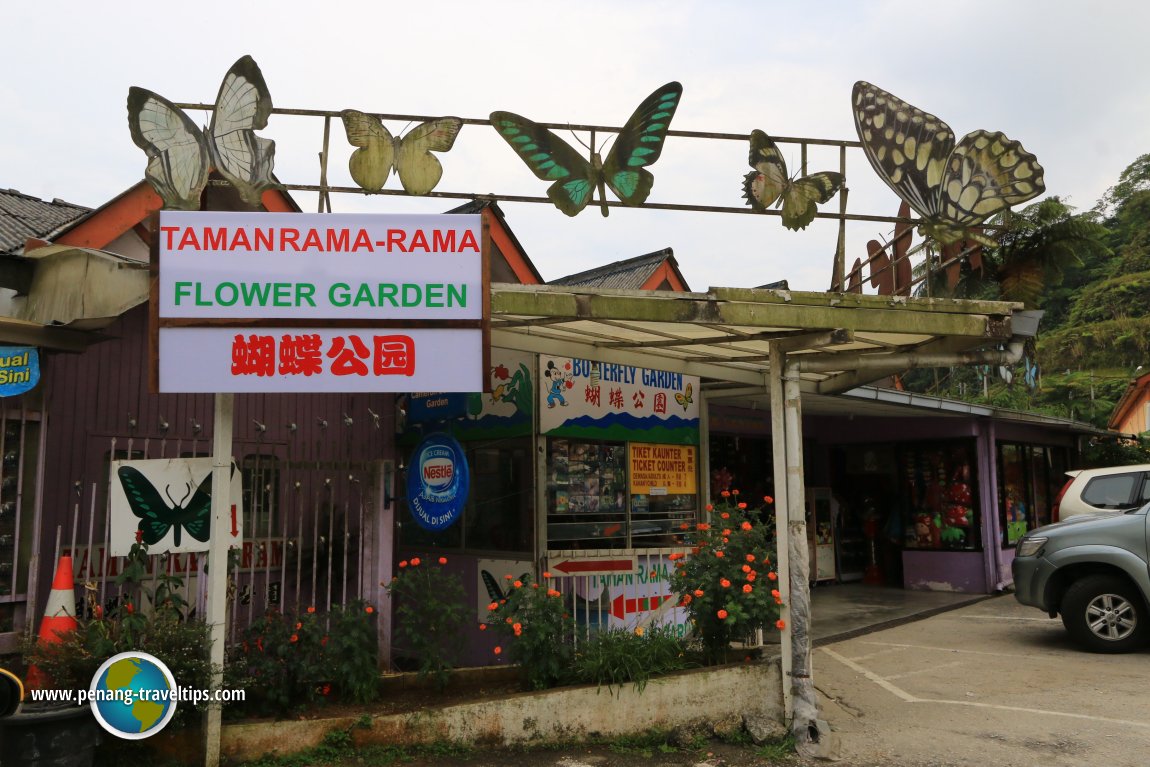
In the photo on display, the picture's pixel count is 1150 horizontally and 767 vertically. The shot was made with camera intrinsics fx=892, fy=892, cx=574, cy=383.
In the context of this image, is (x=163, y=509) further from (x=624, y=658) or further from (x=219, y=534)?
(x=624, y=658)

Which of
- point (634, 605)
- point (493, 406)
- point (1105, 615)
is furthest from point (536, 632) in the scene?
point (1105, 615)

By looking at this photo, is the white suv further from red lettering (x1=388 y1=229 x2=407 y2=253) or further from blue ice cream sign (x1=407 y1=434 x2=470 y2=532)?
red lettering (x1=388 y1=229 x2=407 y2=253)

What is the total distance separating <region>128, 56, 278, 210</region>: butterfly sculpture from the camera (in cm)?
534

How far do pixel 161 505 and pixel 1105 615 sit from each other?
334 inches

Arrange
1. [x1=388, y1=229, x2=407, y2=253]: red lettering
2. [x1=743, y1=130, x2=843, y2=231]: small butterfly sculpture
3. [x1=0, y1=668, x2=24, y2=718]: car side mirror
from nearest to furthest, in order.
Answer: [x1=0, y1=668, x2=24, y2=718]: car side mirror, [x1=388, y1=229, x2=407, y2=253]: red lettering, [x1=743, y1=130, x2=843, y2=231]: small butterfly sculpture

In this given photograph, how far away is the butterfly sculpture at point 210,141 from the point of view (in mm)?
5340

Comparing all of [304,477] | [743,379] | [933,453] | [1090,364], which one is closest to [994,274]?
[933,453]

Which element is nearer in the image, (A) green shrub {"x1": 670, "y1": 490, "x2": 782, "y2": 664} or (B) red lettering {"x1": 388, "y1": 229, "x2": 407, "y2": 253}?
Answer: (B) red lettering {"x1": 388, "y1": 229, "x2": 407, "y2": 253}

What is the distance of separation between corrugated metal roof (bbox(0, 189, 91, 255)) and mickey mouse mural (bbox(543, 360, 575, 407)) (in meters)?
4.13

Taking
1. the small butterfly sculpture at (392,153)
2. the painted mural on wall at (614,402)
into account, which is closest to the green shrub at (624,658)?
the painted mural on wall at (614,402)

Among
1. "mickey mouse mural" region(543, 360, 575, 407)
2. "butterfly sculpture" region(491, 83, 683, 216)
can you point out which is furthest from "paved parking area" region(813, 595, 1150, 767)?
"butterfly sculpture" region(491, 83, 683, 216)

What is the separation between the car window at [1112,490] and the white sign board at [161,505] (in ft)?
29.8

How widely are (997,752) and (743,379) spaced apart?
3430 millimetres

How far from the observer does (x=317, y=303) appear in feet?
16.2
